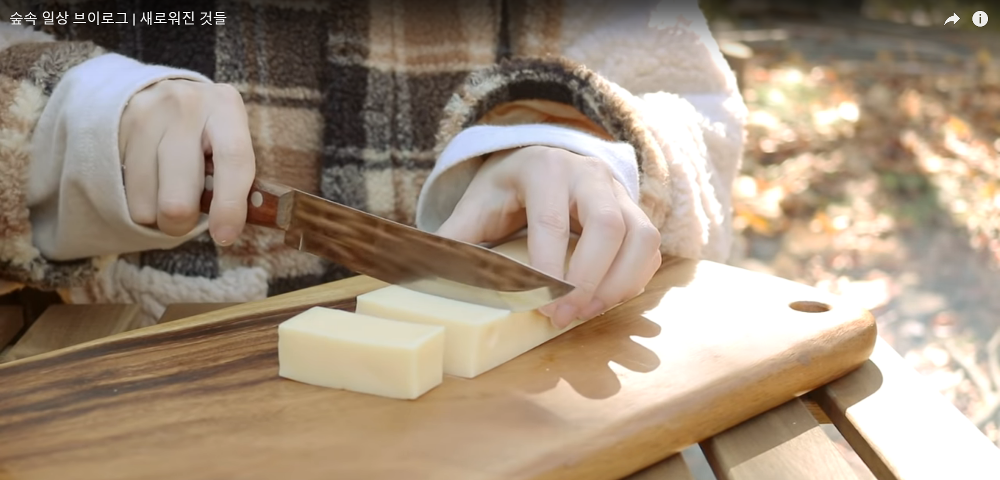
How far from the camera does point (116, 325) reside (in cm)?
110

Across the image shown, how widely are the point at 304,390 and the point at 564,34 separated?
84 centimetres

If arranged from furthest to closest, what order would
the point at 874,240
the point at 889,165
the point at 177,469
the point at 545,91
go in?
the point at 889,165
the point at 874,240
the point at 545,91
the point at 177,469

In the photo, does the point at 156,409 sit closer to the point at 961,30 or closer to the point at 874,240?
the point at 874,240

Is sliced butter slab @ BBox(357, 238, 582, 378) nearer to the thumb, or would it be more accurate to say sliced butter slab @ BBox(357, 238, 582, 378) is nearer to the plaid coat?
the thumb

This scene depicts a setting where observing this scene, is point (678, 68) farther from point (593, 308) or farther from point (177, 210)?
point (177, 210)

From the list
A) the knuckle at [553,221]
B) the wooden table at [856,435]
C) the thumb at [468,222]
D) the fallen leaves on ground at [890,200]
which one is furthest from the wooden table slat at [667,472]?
the fallen leaves on ground at [890,200]

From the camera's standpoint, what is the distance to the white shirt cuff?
3.63 ft

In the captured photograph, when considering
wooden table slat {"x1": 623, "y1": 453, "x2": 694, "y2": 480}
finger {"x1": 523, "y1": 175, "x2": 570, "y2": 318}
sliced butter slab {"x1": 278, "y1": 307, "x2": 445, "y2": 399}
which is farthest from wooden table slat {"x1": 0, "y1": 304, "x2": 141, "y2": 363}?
wooden table slat {"x1": 623, "y1": 453, "x2": 694, "y2": 480}

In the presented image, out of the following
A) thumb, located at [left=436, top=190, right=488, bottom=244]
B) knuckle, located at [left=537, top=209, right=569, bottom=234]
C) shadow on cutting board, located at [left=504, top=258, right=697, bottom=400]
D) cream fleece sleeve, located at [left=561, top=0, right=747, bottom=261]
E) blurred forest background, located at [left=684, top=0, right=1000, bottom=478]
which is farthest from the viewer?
blurred forest background, located at [left=684, top=0, right=1000, bottom=478]

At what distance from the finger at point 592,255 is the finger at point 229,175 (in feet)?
1.19

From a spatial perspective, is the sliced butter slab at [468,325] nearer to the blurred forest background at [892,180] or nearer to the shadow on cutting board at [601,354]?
the shadow on cutting board at [601,354]

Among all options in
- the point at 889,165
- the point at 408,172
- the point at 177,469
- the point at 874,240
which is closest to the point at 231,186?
the point at 177,469

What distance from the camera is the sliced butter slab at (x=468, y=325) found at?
870mm

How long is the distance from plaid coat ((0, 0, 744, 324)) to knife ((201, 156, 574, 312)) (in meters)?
0.35
